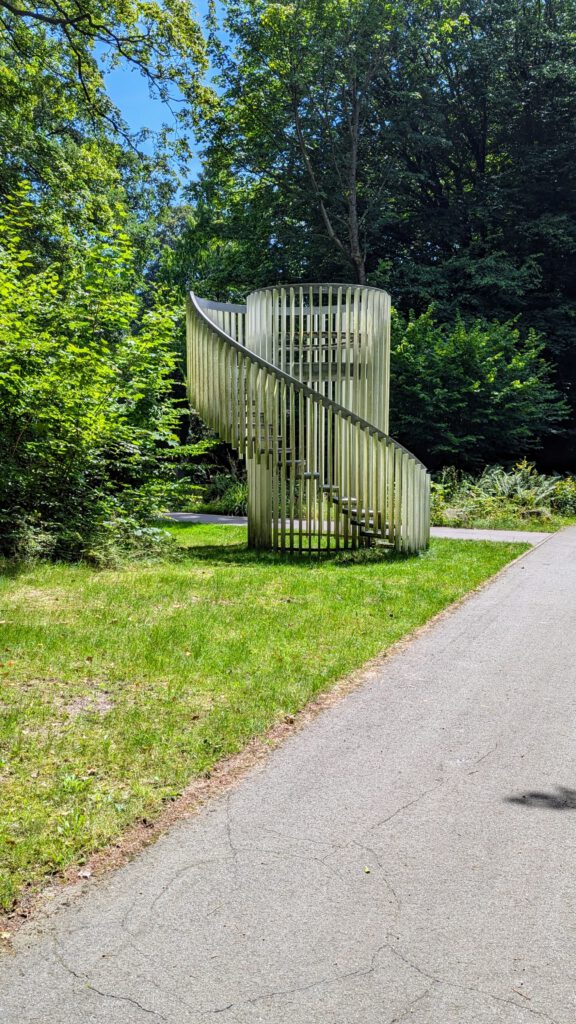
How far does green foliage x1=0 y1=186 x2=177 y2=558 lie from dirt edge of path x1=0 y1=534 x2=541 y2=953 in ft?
17.0

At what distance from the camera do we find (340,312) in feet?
37.0

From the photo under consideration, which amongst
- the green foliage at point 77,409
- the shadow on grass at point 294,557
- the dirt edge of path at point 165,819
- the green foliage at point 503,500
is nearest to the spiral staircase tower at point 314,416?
the shadow on grass at point 294,557

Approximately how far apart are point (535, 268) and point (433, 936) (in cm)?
2342

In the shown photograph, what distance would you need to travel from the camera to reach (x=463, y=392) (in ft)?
64.2

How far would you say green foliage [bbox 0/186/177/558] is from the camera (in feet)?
29.0

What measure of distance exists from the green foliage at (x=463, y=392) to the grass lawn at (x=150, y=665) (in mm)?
10105

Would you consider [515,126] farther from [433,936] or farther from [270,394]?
[433,936]

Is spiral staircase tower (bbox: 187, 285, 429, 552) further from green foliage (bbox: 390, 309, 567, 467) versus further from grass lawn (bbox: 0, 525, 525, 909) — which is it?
green foliage (bbox: 390, 309, 567, 467)

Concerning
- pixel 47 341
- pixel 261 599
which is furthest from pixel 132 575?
pixel 47 341

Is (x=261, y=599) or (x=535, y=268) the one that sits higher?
(x=535, y=268)

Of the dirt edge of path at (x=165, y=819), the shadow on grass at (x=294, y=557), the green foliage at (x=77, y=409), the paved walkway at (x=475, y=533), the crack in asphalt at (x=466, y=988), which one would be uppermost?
the green foliage at (x=77, y=409)

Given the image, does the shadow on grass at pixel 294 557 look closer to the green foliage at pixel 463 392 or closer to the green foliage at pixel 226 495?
the green foliage at pixel 226 495

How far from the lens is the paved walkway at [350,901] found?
223 centimetres

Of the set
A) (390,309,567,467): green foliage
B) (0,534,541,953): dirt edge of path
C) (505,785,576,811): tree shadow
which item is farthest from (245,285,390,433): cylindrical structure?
(505,785,576,811): tree shadow
